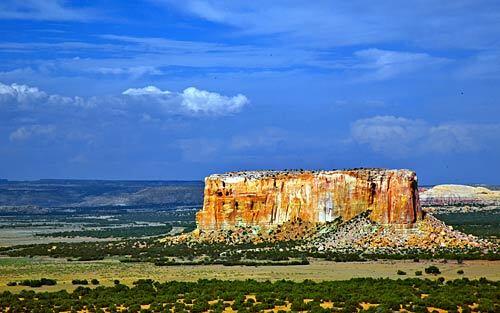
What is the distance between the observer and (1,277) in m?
56.6

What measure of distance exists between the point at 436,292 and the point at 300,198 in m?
37.1

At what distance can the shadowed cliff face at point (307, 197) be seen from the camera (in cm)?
7231

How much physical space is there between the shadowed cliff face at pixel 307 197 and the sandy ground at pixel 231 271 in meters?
11.5

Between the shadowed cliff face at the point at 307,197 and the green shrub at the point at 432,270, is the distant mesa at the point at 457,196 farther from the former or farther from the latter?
the green shrub at the point at 432,270

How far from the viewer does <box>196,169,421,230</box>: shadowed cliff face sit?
237ft

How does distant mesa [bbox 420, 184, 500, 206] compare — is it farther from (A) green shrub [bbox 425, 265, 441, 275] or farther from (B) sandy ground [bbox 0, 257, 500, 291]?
(A) green shrub [bbox 425, 265, 441, 275]

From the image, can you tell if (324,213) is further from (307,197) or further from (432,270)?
(432,270)

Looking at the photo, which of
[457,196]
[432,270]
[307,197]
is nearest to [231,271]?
[432,270]

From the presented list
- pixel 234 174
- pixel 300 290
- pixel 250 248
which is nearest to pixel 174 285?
pixel 300 290

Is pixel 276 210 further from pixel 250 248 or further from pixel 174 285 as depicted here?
pixel 174 285

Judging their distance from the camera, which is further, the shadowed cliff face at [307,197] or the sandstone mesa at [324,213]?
the shadowed cliff face at [307,197]

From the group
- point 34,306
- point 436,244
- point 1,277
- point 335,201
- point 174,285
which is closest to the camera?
point 34,306

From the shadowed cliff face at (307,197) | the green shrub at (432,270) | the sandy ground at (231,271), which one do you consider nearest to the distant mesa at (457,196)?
the shadowed cliff face at (307,197)

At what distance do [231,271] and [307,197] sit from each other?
2287cm
